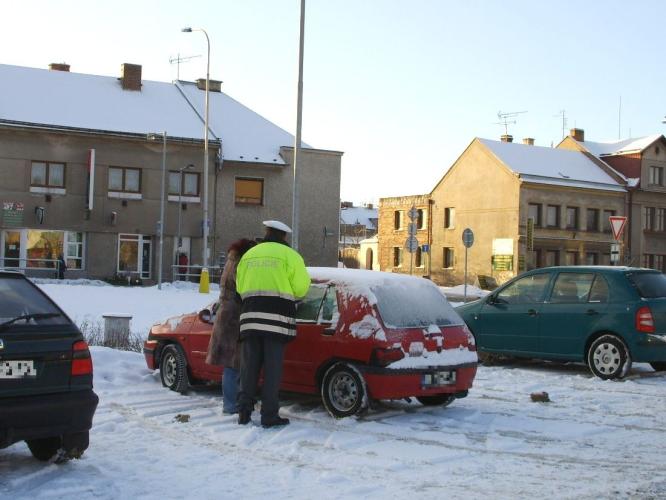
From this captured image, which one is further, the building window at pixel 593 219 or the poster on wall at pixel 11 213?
the building window at pixel 593 219

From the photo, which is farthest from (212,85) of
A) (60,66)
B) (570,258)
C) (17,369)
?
(17,369)

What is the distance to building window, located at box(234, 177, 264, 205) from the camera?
4378 cm

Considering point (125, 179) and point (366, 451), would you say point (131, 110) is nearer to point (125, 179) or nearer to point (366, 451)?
point (125, 179)

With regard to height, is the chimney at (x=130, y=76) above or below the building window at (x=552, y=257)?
above

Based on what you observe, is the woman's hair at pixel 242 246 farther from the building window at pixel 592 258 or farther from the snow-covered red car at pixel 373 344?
the building window at pixel 592 258

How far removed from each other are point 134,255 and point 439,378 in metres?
34.1

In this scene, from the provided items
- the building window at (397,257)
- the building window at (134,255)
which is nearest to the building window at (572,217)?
the building window at (397,257)

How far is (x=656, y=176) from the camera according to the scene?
199 ft

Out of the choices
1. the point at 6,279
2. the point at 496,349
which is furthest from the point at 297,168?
the point at 6,279

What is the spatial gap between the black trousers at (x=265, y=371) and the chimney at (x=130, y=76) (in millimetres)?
38121

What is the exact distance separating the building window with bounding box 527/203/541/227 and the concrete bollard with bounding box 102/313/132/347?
43.9 meters

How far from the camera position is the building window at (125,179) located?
40.8m

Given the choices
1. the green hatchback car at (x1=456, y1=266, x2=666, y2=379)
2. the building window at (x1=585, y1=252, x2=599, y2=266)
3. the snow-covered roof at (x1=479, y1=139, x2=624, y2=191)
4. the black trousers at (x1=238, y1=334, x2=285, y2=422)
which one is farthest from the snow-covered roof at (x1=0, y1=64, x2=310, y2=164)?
the black trousers at (x1=238, y1=334, x2=285, y2=422)

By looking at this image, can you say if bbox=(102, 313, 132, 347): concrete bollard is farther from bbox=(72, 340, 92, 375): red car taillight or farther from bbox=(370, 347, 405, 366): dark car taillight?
bbox=(72, 340, 92, 375): red car taillight
